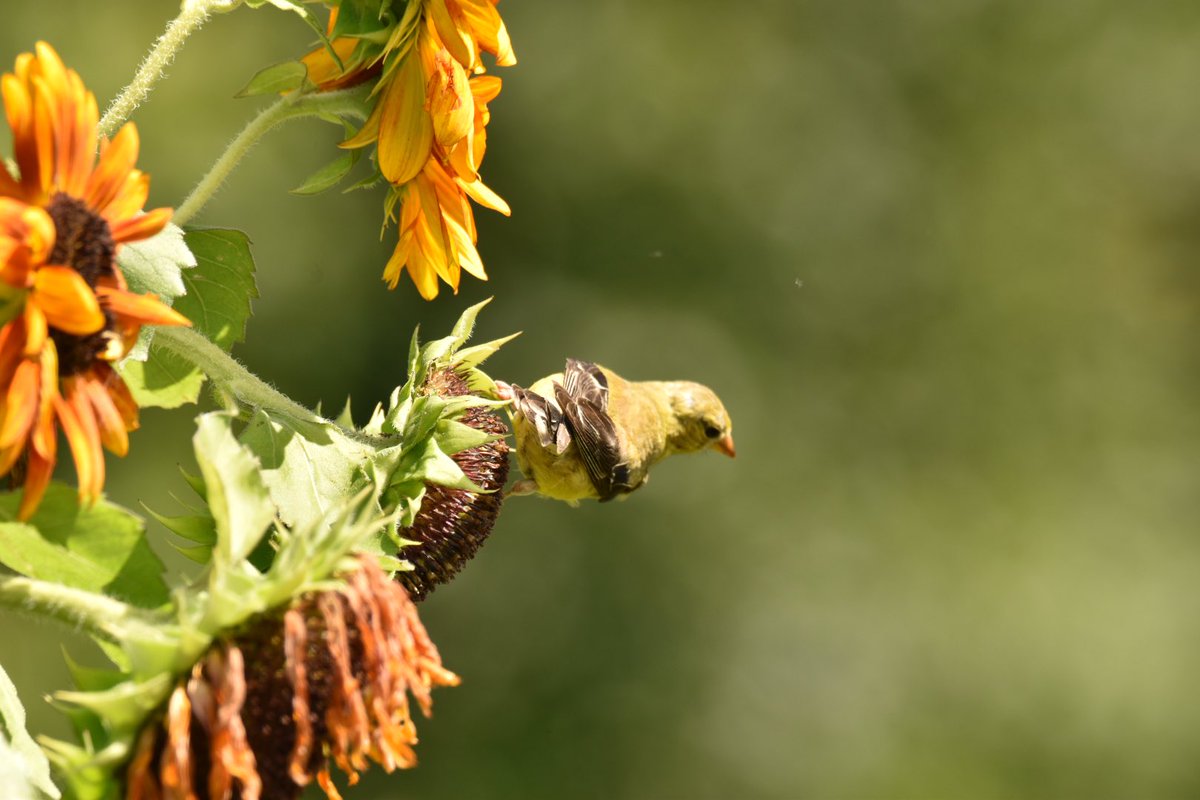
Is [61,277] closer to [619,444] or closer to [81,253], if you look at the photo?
[81,253]

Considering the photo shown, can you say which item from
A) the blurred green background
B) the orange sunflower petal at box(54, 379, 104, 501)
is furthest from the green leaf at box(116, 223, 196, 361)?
the blurred green background

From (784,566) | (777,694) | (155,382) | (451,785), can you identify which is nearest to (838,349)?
(784,566)

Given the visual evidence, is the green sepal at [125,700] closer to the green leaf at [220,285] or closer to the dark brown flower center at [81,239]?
the dark brown flower center at [81,239]

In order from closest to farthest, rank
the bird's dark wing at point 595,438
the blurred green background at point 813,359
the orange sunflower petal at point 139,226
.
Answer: the orange sunflower petal at point 139,226, the bird's dark wing at point 595,438, the blurred green background at point 813,359

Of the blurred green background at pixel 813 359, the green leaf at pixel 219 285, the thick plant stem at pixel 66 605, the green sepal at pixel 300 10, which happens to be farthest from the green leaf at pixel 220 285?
the blurred green background at pixel 813 359

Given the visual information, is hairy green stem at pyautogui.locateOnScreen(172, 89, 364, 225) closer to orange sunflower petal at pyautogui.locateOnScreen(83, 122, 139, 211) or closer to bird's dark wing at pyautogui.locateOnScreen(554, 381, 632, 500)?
orange sunflower petal at pyautogui.locateOnScreen(83, 122, 139, 211)

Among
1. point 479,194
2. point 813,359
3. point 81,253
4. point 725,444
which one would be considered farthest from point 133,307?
point 813,359
